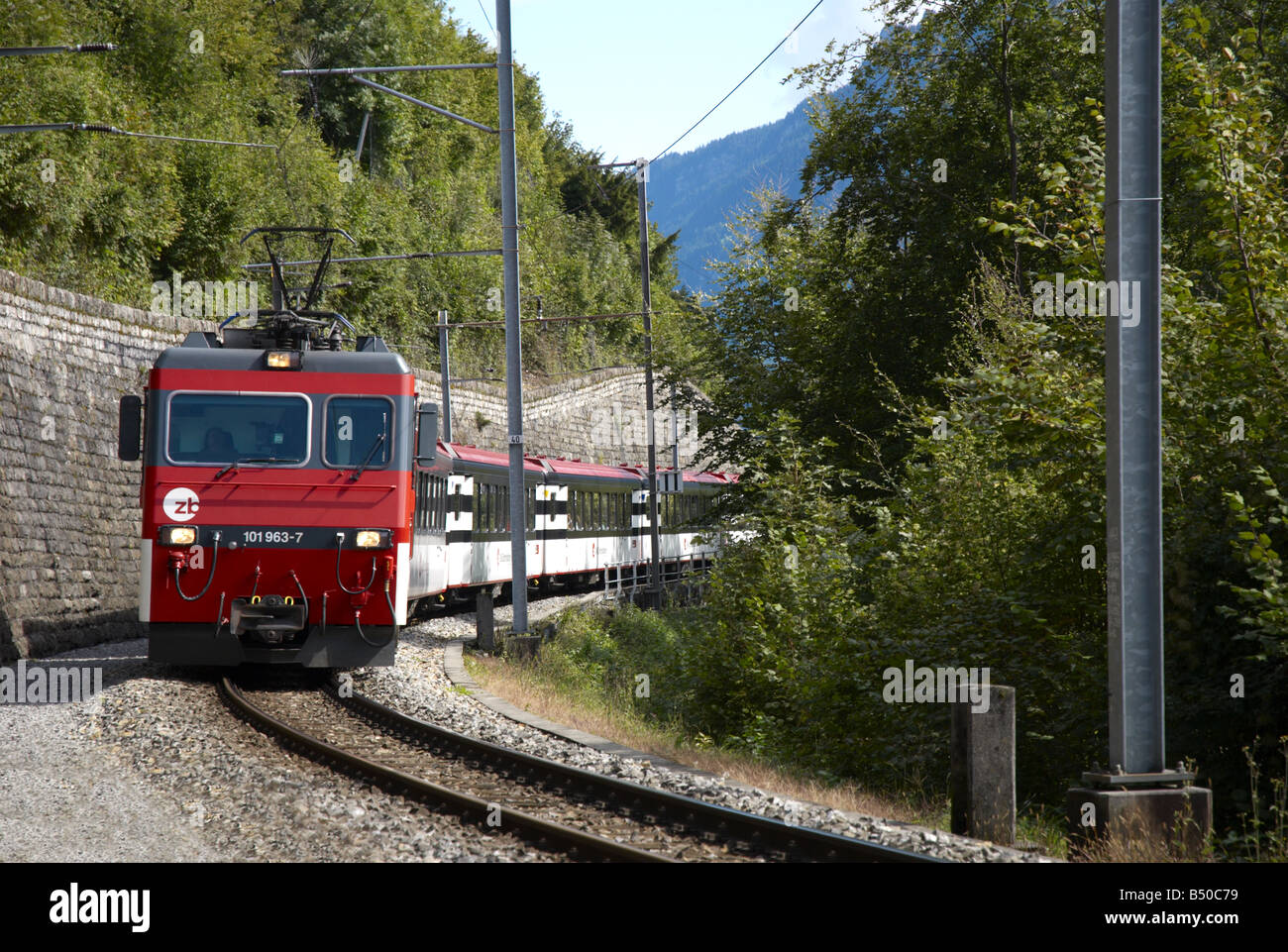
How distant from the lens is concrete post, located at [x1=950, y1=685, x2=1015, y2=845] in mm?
7672

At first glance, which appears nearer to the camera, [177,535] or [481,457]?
[177,535]

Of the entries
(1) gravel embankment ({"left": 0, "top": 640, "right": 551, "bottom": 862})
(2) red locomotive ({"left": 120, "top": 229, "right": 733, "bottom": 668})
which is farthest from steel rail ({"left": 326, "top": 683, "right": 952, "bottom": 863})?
(2) red locomotive ({"left": 120, "top": 229, "right": 733, "bottom": 668})

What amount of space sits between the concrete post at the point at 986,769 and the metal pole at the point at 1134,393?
0.79 metres

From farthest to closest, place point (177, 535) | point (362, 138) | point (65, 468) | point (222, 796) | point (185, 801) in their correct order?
point (362, 138)
point (65, 468)
point (177, 535)
point (222, 796)
point (185, 801)

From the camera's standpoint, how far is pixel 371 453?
12.2 meters

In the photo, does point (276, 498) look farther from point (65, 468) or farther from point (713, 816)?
point (65, 468)

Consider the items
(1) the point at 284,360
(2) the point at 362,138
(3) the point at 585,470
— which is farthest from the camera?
(2) the point at 362,138

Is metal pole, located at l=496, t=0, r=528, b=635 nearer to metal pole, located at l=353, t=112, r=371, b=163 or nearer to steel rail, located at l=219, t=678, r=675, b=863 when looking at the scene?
steel rail, located at l=219, t=678, r=675, b=863

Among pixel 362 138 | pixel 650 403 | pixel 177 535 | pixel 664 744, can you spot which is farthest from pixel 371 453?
pixel 362 138

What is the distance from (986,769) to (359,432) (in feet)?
22.9

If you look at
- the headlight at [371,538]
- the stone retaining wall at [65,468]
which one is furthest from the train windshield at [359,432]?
the stone retaining wall at [65,468]

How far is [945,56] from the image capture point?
2156 cm

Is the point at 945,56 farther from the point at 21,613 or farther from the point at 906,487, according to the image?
the point at 21,613
